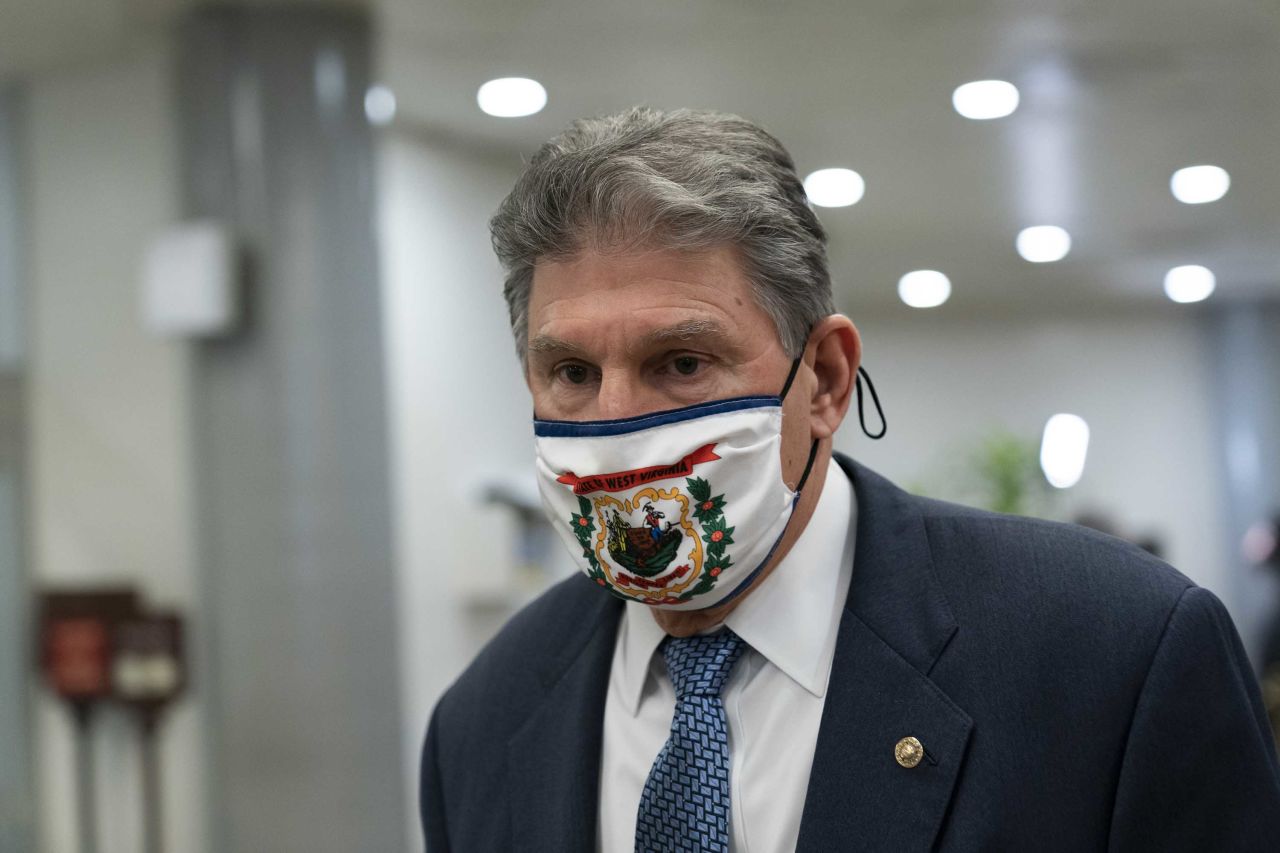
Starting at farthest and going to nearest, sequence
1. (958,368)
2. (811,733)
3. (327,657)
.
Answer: (958,368) < (327,657) < (811,733)

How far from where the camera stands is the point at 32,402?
4.48 m

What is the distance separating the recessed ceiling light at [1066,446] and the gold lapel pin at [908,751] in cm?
1068

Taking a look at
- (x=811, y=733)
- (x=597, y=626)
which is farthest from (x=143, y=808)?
(x=811, y=733)

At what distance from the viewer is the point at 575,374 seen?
1.39 meters

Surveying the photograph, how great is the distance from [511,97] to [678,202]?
13.0ft

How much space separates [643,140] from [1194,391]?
11.3 meters

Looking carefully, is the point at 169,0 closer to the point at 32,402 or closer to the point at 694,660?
the point at 32,402

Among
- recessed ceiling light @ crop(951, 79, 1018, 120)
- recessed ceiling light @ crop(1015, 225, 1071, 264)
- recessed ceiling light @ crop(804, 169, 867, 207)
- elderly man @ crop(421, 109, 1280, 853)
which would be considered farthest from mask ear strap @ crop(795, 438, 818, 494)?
recessed ceiling light @ crop(1015, 225, 1071, 264)

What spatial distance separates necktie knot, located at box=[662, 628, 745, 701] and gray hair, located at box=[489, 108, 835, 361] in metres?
0.29

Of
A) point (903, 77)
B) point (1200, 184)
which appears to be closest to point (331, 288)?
point (903, 77)

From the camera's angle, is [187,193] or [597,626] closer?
[597,626]

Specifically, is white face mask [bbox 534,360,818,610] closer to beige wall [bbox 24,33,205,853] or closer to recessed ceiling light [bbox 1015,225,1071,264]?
beige wall [bbox 24,33,205,853]

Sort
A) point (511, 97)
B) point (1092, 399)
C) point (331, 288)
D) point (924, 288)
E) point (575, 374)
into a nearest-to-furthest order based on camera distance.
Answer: point (575, 374) < point (331, 288) < point (511, 97) < point (924, 288) < point (1092, 399)

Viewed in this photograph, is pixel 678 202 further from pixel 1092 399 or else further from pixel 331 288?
pixel 1092 399
